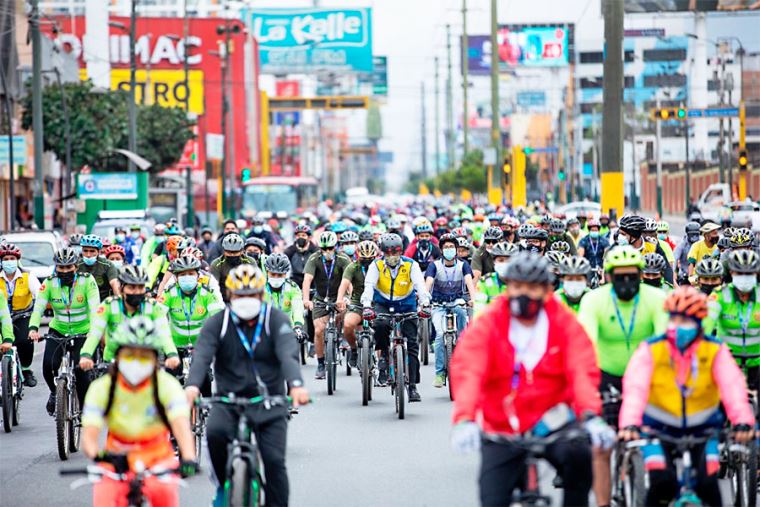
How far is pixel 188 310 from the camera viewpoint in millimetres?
13352

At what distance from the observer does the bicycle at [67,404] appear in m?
13.3

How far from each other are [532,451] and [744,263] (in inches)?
163

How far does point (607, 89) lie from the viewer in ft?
92.8

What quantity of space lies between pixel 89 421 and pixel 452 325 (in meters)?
9.76

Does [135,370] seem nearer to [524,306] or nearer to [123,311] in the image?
[524,306]

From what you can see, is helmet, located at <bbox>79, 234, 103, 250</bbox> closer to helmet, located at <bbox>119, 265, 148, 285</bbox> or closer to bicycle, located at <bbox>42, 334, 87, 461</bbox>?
bicycle, located at <bbox>42, 334, 87, 461</bbox>

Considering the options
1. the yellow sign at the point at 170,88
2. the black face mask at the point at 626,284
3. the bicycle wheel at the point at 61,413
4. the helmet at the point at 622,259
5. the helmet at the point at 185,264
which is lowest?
the bicycle wheel at the point at 61,413

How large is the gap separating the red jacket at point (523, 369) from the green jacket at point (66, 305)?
290 inches

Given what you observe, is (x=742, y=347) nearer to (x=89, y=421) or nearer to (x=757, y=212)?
(x=89, y=421)

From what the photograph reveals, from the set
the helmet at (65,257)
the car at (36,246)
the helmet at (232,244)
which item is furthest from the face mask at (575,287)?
the car at (36,246)

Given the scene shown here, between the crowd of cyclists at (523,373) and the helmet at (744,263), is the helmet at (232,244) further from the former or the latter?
the helmet at (744,263)

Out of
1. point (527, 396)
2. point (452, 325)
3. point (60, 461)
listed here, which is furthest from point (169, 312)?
point (527, 396)

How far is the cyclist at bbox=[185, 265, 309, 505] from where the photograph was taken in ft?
29.0

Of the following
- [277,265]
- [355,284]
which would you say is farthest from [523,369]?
[355,284]
